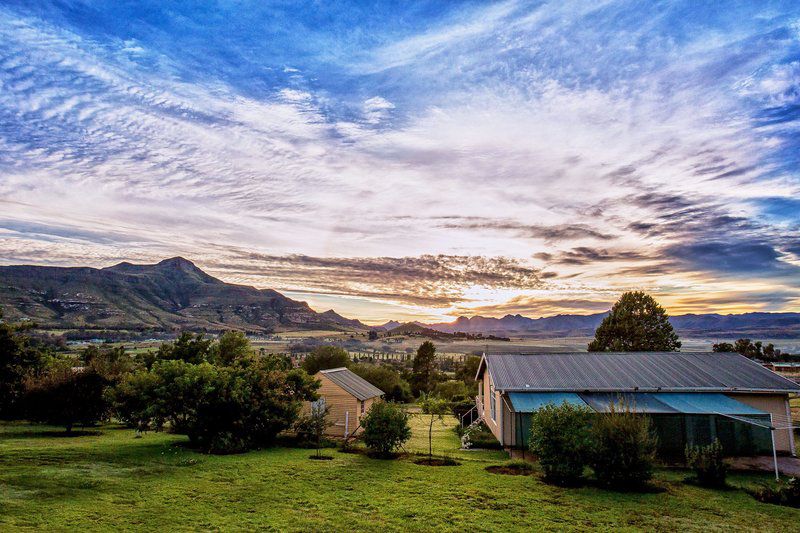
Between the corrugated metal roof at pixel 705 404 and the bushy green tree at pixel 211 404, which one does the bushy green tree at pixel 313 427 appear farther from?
the corrugated metal roof at pixel 705 404

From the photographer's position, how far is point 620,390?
20.1 meters

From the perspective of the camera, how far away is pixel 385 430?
17.1m

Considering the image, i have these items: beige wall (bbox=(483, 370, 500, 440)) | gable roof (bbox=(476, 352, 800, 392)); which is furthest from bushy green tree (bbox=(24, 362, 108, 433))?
gable roof (bbox=(476, 352, 800, 392))

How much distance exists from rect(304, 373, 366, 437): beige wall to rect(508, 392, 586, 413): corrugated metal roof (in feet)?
27.3

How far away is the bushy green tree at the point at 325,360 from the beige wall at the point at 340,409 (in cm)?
2326

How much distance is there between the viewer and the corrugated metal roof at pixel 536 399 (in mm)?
18906

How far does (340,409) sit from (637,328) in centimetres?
2769

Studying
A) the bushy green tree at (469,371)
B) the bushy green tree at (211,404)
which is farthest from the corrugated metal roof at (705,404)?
the bushy green tree at (469,371)

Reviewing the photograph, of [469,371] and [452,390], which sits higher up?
[469,371]

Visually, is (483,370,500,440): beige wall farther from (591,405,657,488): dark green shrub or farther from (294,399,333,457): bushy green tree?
(591,405,657,488): dark green shrub

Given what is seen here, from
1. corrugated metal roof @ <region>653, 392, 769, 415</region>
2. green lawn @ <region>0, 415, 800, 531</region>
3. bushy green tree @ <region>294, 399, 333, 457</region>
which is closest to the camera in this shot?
green lawn @ <region>0, 415, 800, 531</region>

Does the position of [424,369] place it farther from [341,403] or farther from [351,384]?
[341,403]

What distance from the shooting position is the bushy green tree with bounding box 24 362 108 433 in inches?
836

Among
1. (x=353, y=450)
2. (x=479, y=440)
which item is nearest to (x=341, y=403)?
(x=353, y=450)
